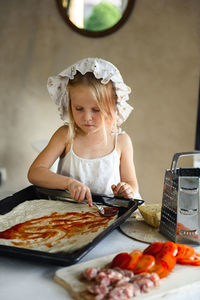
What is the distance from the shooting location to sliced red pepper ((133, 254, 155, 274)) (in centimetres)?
72

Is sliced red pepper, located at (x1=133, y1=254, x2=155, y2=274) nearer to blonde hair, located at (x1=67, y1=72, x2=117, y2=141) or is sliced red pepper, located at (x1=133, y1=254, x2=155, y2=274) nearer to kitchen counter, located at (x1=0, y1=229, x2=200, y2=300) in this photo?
kitchen counter, located at (x1=0, y1=229, x2=200, y2=300)

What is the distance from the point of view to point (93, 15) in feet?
9.75

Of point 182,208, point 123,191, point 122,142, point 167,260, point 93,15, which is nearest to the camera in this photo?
point 167,260

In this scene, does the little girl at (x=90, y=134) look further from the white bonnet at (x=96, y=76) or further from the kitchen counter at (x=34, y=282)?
the kitchen counter at (x=34, y=282)

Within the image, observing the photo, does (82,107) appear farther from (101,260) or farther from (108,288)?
(108,288)

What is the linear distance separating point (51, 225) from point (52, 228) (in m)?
0.02

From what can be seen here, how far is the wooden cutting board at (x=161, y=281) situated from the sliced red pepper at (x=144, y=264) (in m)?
0.04

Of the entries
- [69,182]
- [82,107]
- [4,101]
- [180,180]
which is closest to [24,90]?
[4,101]

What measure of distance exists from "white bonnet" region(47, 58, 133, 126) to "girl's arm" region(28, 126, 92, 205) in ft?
0.39

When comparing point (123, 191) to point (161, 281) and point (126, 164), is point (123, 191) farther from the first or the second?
point (161, 281)

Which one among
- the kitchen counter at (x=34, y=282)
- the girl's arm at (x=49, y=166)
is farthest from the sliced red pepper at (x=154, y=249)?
the girl's arm at (x=49, y=166)

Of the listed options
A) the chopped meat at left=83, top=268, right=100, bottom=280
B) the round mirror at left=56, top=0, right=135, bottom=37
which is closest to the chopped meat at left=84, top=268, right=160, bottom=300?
the chopped meat at left=83, top=268, right=100, bottom=280

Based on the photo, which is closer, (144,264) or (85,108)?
(144,264)

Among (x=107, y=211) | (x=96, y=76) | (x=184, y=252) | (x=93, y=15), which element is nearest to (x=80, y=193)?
(x=107, y=211)
